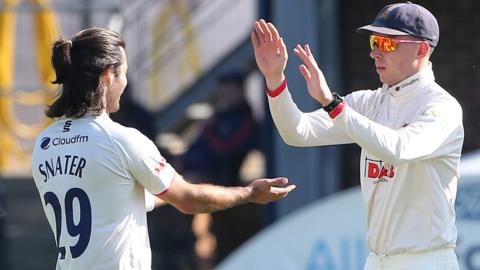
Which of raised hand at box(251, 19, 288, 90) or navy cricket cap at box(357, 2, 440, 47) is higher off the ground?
navy cricket cap at box(357, 2, 440, 47)

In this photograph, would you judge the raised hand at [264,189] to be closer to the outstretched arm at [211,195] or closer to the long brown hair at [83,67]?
the outstretched arm at [211,195]

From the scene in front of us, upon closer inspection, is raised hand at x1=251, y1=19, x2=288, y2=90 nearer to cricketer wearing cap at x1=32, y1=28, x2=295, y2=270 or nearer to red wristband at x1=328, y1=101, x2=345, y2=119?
red wristband at x1=328, y1=101, x2=345, y2=119

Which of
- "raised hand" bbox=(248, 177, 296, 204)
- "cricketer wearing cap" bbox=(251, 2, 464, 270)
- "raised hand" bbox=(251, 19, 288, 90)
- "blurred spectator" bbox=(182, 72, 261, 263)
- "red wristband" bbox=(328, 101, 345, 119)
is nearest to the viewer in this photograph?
"red wristband" bbox=(328, 101, 345, 119)

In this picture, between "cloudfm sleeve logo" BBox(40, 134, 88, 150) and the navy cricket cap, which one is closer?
"cloudfm sleeve logo" BBox(40, 134, 88, 150)

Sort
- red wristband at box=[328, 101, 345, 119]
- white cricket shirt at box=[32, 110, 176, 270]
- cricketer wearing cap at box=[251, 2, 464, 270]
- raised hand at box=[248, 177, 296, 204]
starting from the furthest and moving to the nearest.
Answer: raised hand at box=[248, 177, 296, 204] → cricketer wearing cap at box=[251, 2, 464, 270] → white cricket shirt at box=[32, 110, 176, 270] → red wristband at box=[328, 101, 345, 119]

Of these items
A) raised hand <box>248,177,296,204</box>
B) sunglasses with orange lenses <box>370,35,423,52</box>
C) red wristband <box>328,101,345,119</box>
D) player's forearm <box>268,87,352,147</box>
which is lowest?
raised hand <box>248,177,296,204</box>

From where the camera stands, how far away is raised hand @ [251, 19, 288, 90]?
5.04 meters

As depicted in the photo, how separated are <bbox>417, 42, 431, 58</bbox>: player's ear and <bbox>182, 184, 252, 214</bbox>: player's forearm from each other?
899 millimetres

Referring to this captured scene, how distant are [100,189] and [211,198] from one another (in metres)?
0.49

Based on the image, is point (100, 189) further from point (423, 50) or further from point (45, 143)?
point (423, 50)

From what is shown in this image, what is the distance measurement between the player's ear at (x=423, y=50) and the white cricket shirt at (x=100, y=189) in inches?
44.4

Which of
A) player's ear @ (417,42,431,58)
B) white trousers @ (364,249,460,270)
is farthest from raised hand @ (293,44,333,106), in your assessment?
white trousers @ (364,249,460,270)

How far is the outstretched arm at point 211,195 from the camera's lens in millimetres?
4996

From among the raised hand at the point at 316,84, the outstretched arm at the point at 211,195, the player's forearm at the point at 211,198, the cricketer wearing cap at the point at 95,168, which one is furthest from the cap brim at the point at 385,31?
the cricketer wearing cap at the point at 95,168
